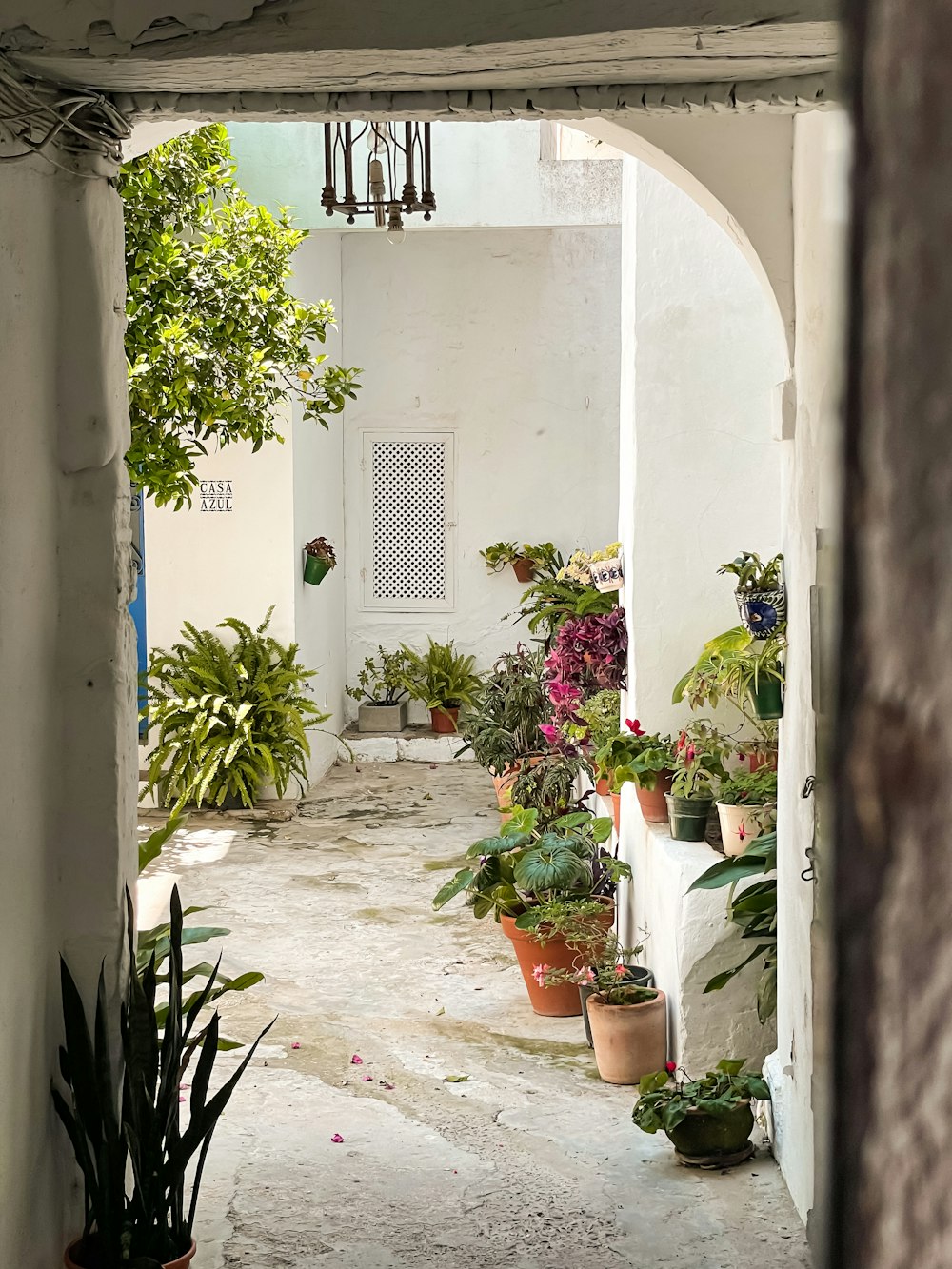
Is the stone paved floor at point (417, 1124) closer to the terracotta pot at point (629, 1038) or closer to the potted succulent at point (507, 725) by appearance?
the terracotta pot at point (629, 1038)

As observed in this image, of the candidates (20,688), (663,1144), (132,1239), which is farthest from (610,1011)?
(20,688)

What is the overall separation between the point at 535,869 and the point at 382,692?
5.36 m

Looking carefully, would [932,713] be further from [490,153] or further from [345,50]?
[490,153]

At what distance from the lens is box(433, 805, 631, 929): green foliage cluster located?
4.95 metres

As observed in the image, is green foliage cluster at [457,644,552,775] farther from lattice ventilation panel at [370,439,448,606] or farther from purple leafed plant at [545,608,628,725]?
lattice ventilation panel at [370,439,448,606]

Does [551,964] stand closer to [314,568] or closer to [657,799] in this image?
[657,799]

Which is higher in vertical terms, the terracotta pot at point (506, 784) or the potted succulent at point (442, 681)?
the potted succulent at point (442, 681)

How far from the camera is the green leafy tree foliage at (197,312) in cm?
537

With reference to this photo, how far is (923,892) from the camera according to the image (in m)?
0.17

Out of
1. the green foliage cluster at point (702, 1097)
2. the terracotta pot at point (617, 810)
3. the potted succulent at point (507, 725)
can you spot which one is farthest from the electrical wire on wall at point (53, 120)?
the potted succulent at point (507, 725)

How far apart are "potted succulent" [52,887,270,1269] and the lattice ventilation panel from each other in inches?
305

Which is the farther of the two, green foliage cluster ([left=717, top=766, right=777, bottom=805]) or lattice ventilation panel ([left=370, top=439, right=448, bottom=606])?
lattice ventilation panel ([left=370, top=439, right=448, bottom=606])

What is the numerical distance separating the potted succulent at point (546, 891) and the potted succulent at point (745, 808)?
761 mm

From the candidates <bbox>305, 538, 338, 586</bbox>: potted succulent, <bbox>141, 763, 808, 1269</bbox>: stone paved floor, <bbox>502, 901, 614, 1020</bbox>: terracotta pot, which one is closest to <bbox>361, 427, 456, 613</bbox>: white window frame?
<bbox>305, 538, 338, 586</bbox>: potted succulent
